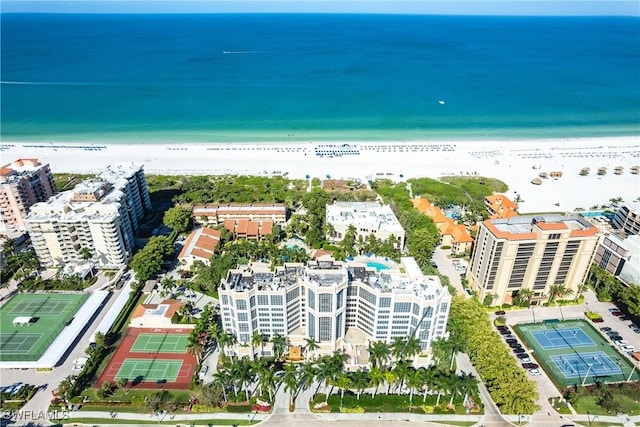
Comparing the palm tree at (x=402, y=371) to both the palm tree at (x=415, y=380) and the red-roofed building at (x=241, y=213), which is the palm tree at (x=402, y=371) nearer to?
the palm tree at (x=415, y=380)

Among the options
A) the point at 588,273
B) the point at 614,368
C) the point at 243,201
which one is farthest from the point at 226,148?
the point at 614,368

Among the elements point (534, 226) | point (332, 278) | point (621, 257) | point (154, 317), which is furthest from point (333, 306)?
point (621, 257)

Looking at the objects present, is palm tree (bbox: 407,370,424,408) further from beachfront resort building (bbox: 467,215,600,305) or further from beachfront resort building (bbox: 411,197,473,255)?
beachfront resort building (bbox: 411,197,473,255)

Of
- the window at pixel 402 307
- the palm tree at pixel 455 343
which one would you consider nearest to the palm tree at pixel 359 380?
the window at pixel 402 307

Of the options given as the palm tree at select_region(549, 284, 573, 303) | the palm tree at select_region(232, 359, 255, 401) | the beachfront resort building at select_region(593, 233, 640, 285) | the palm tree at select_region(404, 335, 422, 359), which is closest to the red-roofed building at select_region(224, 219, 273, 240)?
the palm tree at select_region(232, 359, 255, 401)

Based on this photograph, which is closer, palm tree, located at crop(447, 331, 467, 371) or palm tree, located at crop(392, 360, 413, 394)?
palm tree, located at crop(392, 360, 413, 394)

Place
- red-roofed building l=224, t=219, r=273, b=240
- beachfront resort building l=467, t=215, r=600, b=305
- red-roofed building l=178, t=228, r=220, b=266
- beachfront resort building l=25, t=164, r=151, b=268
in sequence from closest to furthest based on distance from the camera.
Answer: beachfront resort building l=467, t=215, r=600, b=305
beachfront resort building l=25, t=164, r=151, b=268
red-roofed building l=178, t=228, r=220, b=266
red-roofed building l=224, t=219, r=273, b=240

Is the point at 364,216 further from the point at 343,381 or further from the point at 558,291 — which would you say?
the point at 343,381
